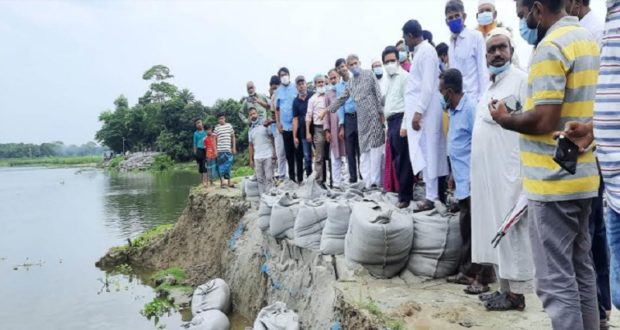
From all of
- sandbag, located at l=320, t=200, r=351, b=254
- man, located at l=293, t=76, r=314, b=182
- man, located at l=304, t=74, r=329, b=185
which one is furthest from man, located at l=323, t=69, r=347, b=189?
sandbag, located at l=320, t=200, r=351, b=254

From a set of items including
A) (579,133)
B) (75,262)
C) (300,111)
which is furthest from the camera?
(75,262)

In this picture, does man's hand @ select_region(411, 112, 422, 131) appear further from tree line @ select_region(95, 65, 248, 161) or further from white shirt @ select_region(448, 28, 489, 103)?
tree line @ select_region(95, 65, 248, 161)

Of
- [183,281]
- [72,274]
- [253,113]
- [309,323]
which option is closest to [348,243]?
[309,323]

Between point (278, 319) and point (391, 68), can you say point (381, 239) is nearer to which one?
point (278, 319)

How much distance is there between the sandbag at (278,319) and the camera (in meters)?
4.62

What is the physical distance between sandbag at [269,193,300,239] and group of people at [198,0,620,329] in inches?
37.9

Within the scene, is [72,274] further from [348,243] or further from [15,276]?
[348,243]

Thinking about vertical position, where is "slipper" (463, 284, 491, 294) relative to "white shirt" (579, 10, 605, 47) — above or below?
below

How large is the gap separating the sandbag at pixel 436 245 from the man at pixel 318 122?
3.04 meters

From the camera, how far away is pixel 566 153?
1.82 meters

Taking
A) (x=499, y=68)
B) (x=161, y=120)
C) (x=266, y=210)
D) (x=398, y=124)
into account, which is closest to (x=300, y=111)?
(x=266, y=210)

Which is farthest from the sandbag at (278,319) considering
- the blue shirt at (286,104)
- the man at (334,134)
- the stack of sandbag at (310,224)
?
the blue shirt at (286,104)

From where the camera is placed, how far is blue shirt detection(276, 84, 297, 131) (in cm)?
738

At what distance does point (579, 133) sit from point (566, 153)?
0.28 ft
